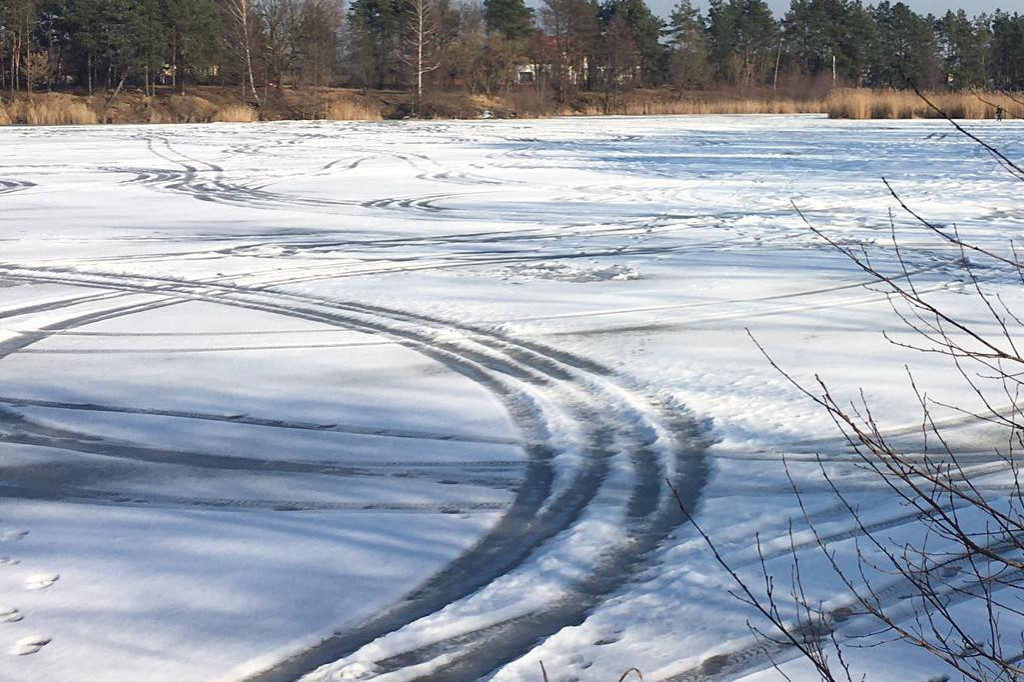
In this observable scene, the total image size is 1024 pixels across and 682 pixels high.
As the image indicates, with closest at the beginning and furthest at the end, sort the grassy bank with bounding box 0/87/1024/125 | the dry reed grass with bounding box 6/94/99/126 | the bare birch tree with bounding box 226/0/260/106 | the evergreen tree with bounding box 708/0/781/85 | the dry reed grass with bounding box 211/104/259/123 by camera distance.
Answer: the dry reed grass with bounding box 6/94/99/126 < the grassy bank with bounding box 0/87/1024/125 < the dry reed grass with bounding box 211/104/259/123 < the bare birch tree with bounding box 226/0/260/106 < the evergreen tree with bounding box 708/0/781/85

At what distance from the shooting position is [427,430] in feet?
18.3

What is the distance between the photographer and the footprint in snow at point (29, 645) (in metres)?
3.38

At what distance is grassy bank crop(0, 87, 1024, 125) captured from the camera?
3756 cm

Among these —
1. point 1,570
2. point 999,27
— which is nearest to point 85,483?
point 1,570

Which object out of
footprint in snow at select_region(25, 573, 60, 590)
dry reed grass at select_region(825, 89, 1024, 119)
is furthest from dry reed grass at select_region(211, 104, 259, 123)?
footprint in snow at select_region(25, 573, 60, 590)

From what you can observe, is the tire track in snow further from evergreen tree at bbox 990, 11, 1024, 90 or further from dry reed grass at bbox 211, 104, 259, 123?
evergreen tree at bbox 990, 11, 1024, 90

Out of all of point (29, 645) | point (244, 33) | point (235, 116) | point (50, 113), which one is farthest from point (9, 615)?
A: point (244, 33)

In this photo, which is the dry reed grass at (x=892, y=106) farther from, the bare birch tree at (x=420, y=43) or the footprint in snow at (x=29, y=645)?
the footprint in snow at (x=29, y=645)

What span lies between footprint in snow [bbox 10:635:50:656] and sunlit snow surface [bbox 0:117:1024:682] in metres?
0.02

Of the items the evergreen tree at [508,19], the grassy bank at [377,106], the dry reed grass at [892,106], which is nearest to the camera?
the dry reed grass at [892,106]

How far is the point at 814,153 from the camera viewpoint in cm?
2269

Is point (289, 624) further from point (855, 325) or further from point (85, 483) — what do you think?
point (855, 325)

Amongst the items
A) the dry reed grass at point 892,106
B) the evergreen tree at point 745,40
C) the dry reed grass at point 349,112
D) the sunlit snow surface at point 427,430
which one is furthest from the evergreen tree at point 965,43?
the sunlit snow surface at point 427,430

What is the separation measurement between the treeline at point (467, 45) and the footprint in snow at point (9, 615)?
43954mm
